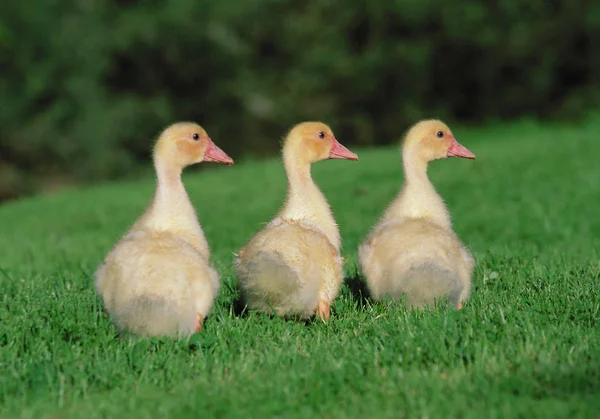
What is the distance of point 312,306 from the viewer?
19.4ft

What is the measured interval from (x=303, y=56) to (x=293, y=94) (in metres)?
1.76

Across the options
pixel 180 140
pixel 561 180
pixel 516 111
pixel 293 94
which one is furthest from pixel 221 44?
pixel 180 140

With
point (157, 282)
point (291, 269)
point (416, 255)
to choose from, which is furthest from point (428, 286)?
point (157, 282)

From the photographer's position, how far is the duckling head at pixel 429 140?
7035mm

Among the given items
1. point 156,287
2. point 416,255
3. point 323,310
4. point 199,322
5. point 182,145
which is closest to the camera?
point 156,287

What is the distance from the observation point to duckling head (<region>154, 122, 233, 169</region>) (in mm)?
6492

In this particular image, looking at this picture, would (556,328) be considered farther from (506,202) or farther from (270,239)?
(506,202)

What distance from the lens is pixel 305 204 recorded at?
6633mm

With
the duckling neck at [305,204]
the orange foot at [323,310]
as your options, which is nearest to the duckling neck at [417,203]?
the duckling neck at [305,204]

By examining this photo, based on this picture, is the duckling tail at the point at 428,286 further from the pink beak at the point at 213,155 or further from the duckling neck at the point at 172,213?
the pink beak at the point at 213,155

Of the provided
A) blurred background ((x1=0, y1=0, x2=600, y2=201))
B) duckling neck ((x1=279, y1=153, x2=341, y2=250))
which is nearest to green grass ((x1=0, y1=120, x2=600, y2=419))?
duckling neck ((x1=279, y1=153, x2=341, y2=250))

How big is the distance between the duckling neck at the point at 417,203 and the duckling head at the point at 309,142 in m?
0.48

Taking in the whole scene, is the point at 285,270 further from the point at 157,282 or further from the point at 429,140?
the point at 429,140

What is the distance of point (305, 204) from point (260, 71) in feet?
87.9
